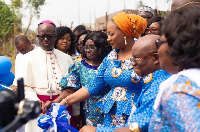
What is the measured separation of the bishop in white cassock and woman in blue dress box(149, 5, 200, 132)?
220 centimetres

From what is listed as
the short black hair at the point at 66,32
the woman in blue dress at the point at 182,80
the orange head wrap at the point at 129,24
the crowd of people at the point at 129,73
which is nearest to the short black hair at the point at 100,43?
the crowd of people at the point at 129,73

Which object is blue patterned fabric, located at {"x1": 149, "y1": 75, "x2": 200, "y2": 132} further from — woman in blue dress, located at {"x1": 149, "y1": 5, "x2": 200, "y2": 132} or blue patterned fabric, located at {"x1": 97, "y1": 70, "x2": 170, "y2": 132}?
blue patterned fabric, located at {"x1": 97, "y1": 70, "x2": 170, "y2": 132}

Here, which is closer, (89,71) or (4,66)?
(4,66)

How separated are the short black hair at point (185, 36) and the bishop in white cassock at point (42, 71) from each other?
2.24m

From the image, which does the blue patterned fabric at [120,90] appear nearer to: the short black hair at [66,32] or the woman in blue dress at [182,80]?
the woman in blue dress at [182,80]

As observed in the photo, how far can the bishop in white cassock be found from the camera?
326cm

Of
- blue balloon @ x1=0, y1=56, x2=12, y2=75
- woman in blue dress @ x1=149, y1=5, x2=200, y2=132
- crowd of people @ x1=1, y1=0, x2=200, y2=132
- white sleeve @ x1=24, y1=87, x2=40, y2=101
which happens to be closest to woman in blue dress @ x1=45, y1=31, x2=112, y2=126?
crowd of people @ x1=1, y1=0, x2=200, y2=132

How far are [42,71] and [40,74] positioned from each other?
0.05m

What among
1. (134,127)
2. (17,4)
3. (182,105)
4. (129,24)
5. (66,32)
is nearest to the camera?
(182,105)

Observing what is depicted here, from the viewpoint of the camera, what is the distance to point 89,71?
3186mm

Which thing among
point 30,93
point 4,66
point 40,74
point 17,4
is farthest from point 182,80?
point 17,4

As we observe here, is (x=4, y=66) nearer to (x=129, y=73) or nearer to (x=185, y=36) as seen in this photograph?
(x=129, y=73)

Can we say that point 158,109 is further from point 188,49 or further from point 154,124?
point 188,49

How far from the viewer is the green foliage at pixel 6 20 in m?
23.5
